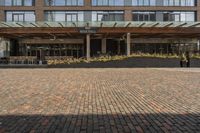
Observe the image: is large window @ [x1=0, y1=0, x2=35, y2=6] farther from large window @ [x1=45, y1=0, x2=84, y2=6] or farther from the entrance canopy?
the entrance canopy

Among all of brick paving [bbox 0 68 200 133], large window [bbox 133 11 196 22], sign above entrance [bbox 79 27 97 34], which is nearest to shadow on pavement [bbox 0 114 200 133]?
brick paving [bbox 0 68 200 133]

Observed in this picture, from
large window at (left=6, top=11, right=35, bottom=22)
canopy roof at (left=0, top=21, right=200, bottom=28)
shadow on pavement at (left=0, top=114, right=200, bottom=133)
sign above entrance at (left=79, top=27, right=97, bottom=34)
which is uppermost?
large window at (left=6, top=11, right=35, bottom=22)

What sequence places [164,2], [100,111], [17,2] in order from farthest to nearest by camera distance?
[164,2] → [17,2] → [100,111]

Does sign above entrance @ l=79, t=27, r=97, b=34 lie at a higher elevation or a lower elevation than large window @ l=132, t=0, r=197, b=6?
lower

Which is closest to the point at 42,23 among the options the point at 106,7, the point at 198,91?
the point at 106,7

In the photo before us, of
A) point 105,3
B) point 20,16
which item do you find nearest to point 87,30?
point 105,3

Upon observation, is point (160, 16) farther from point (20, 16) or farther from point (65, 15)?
point (20, 16)

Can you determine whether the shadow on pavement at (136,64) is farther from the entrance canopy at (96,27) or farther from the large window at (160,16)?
the large window at (160,16)

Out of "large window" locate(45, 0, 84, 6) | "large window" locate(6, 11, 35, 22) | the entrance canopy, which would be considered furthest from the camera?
"large window" locate(6, 11, 35, 22)

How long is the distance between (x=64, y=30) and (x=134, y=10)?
1662cm

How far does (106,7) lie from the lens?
5594cm

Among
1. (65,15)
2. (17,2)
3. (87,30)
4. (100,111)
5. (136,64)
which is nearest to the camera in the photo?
(100,111)

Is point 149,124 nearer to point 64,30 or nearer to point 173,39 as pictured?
point 64,30

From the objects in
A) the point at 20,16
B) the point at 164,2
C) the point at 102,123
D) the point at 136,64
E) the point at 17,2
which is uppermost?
the point at 164,2
